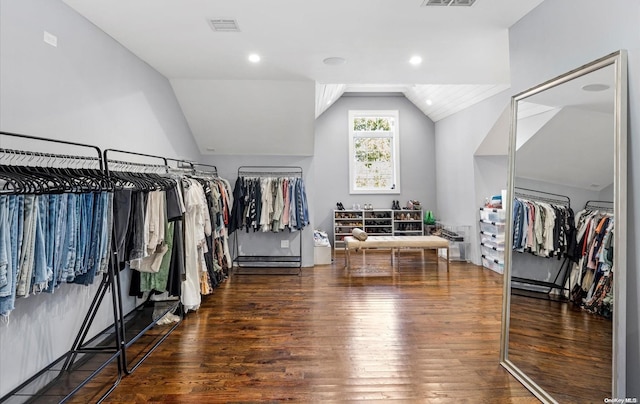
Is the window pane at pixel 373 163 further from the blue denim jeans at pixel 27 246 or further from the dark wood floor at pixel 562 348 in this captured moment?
the blue denim jeans at pixel 27 246

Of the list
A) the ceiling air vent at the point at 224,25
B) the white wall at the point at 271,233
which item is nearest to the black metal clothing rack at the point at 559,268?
the ceiling air vent at the point at 224,25

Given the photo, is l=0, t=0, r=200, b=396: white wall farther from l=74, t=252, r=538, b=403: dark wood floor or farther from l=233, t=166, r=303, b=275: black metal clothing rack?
l=233, t=166, r=303, b=275: black metal clothing rack

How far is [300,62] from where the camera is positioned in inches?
148

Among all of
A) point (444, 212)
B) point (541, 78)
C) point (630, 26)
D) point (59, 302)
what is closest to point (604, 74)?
point (630, 26)

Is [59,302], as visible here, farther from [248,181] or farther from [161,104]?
[248,181]

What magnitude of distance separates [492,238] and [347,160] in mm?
3576

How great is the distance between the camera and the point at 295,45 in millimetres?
3277

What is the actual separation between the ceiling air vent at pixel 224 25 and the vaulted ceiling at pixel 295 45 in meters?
0.02

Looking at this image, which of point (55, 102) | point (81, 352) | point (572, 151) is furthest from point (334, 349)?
point (55, 102)

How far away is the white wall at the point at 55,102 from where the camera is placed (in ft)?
6.77

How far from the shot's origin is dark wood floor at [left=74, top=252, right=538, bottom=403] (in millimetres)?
2285

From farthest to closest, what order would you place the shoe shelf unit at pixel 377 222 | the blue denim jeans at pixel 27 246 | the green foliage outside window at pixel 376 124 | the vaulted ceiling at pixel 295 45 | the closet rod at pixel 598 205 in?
the green foliage outside window at pixel 376 124
the shoe shelf unit at pixel 377 222
the vaulted ceiling at pixel 295 45
the closet rod at pixel 598 205
the blue denim jeans at pixel 27 246

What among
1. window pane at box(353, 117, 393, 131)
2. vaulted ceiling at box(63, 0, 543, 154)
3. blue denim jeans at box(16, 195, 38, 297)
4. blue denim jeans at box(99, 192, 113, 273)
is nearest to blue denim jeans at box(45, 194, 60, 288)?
blue denim jeans at box(16, 195, 38, 297)

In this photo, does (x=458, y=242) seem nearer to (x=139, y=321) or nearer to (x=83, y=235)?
(x=139, y=321)
